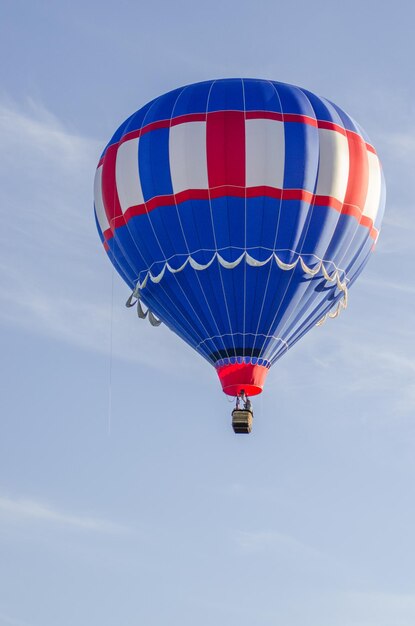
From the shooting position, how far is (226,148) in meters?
51.2

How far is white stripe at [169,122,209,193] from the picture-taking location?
167ft

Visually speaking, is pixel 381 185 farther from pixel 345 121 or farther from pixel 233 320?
pixel 233 320

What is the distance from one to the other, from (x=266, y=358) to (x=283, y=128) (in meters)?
5.19

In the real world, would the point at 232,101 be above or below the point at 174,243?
above

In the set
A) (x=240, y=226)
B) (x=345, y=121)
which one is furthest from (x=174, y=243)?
(x=345, y=121)

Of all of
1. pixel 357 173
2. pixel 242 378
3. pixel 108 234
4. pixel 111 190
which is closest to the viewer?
pixel 242 378

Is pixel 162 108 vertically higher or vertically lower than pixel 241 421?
higher

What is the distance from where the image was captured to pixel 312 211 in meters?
51.1

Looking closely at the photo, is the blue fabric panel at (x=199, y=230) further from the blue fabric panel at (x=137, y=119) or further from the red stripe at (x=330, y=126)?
the red stripe at (x=330, y=126)

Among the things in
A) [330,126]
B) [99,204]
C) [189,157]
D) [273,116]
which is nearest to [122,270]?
[99,204]

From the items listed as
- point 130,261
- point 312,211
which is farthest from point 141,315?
point 312,211

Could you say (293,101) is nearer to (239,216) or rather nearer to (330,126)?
(330,126)

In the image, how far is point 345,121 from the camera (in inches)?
2076

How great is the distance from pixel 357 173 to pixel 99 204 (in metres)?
6.11
